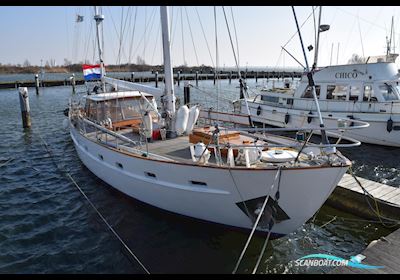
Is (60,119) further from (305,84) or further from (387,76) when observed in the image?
(387,76)

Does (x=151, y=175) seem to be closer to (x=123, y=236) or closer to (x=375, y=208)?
(x=123, y=236)

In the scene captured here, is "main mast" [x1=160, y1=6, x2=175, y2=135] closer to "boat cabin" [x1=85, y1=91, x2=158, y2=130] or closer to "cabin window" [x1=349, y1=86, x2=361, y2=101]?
"boat cabin" [x1=85, y1=91, x2=158, y2=130]

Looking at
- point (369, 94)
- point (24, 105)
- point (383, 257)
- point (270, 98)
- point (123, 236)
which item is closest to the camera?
point (383, 257)

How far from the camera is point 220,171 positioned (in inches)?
250

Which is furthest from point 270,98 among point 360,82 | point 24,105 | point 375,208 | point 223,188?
point 24,105

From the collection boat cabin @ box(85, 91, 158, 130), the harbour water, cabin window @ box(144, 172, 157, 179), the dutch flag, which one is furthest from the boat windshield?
cabin window @ box(144, 172, 157, 179)

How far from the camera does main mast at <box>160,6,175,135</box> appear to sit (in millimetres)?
8883

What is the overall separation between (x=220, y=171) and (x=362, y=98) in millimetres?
12851

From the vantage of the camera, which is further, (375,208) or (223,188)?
(375,208)

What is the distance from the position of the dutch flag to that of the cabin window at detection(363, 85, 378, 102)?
45.3 ft

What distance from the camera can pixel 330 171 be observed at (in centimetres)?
591

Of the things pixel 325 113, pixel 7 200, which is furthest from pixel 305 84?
pixel 7 200

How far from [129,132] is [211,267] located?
6.14 m

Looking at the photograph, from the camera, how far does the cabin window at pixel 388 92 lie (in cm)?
1539
